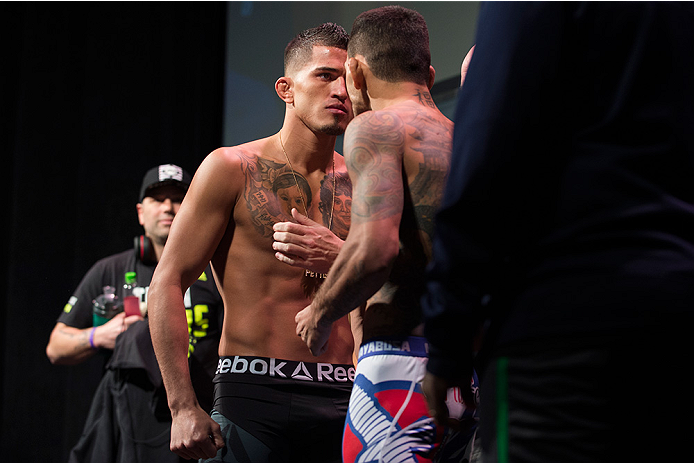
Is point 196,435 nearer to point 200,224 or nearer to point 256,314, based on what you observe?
point 256,314

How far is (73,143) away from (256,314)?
2848mm

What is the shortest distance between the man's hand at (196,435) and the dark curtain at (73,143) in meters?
2.68

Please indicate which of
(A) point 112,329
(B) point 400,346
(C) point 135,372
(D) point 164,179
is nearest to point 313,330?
(B) point 400,346

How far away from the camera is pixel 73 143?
12.9ft

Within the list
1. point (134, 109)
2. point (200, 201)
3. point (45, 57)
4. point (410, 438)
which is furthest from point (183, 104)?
point (410, 438)

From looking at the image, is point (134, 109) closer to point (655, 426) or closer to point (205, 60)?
point (205, 60)

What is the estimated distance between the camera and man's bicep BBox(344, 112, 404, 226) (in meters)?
1.13

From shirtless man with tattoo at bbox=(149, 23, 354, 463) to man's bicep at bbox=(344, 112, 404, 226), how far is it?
34cm

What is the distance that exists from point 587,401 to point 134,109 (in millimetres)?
3891

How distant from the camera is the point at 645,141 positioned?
787 millimetres

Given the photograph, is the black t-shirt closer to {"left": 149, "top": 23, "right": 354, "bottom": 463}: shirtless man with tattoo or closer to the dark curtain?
{"left": 149, "top": 23, "right": 354, "bottom": 463}: shirtless man with tattoo

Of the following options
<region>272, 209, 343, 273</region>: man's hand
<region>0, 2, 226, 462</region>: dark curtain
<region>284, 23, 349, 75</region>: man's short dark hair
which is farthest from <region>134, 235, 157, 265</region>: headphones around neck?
<region>272, 209, 343, 273</region>: man's hand

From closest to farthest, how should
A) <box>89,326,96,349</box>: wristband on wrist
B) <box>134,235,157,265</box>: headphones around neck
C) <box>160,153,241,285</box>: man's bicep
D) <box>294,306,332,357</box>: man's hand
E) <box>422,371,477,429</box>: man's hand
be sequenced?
<box>422,371,477,429</box>: man's hand, <box>294,306,332,357</box>: man's hand, <box>160,153,241,285</box>: man's bicep, <box>89,326,96,349</box>: wristband on wrist, <box>134,235,157,265</box>: headphones around neck

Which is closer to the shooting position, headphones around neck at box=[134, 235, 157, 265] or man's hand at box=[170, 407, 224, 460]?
man's hand at box=[170, 407, 224, 460]
